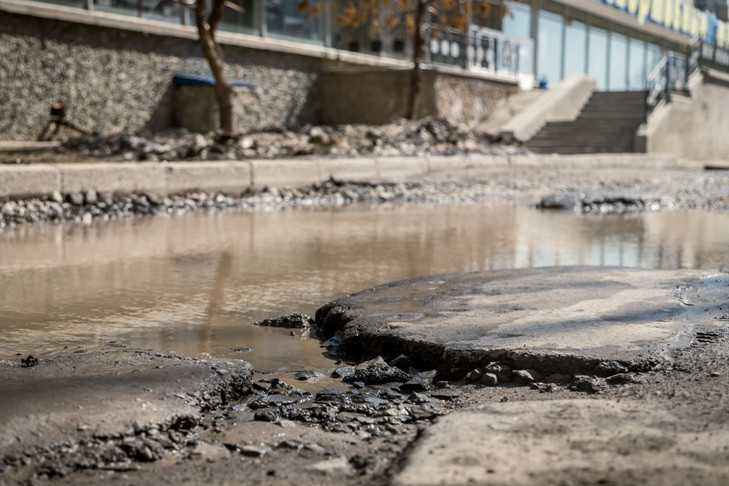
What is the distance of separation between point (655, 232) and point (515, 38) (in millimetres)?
18312

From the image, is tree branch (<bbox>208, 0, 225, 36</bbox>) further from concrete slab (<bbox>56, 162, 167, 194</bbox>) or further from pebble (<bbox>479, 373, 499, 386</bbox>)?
pebble (<bbox>479, 373, 499, 386</bbox>)

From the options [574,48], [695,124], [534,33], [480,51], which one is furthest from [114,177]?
[574,48]

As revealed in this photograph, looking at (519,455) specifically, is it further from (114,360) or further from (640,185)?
(640,185)

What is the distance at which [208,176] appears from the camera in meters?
8.75

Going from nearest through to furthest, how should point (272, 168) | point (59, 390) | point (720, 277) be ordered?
point (59, 390) < point (720, 277) < point (272, 168)

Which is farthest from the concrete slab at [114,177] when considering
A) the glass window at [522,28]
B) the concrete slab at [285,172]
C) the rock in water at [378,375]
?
the glass window at [522,28]

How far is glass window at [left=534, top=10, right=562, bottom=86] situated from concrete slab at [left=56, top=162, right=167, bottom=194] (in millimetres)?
20693

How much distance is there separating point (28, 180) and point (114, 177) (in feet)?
2.64

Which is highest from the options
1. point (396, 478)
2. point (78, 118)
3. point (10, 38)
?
point (10, 38)

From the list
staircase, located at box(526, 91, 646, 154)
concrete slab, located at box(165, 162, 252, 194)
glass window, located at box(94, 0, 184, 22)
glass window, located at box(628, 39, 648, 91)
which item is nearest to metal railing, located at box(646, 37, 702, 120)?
staircase, located at box(526, 91, 646, 154)

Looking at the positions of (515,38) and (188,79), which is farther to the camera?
(515,38)

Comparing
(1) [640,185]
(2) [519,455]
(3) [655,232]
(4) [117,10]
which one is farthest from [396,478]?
(4) [117,10]

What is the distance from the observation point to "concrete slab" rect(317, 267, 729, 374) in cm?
271

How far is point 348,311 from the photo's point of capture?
344cm
